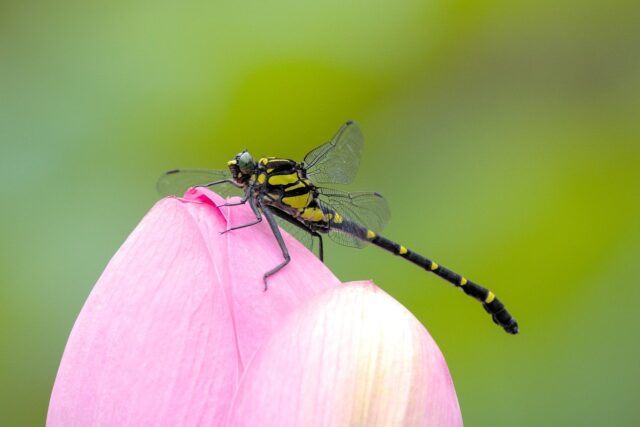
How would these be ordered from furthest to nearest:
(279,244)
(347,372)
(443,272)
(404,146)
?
1. (404,146)
2. (443,272)
3. (279,244)
4. (347,372)

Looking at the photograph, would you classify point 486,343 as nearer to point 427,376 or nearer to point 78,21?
point 427,376

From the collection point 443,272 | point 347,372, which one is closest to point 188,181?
point 443,272

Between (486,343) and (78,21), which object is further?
(78,21)

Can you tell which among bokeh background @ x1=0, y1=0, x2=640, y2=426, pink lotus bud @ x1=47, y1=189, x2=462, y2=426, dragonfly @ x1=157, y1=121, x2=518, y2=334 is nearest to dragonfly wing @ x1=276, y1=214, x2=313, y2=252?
dragonfly @ x1=157, y1=121, x2=518, y2=334

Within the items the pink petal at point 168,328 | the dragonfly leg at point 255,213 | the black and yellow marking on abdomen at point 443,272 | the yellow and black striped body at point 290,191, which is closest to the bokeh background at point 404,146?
the black and yellow marking on abdomen at point 443,272

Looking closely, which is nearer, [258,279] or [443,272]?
[258,279]

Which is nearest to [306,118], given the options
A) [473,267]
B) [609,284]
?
[473,267]

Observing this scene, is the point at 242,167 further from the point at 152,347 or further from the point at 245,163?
the point at 152,347

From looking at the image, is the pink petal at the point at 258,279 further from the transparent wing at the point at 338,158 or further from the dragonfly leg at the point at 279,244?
the transparent wing at the point at 338,158
